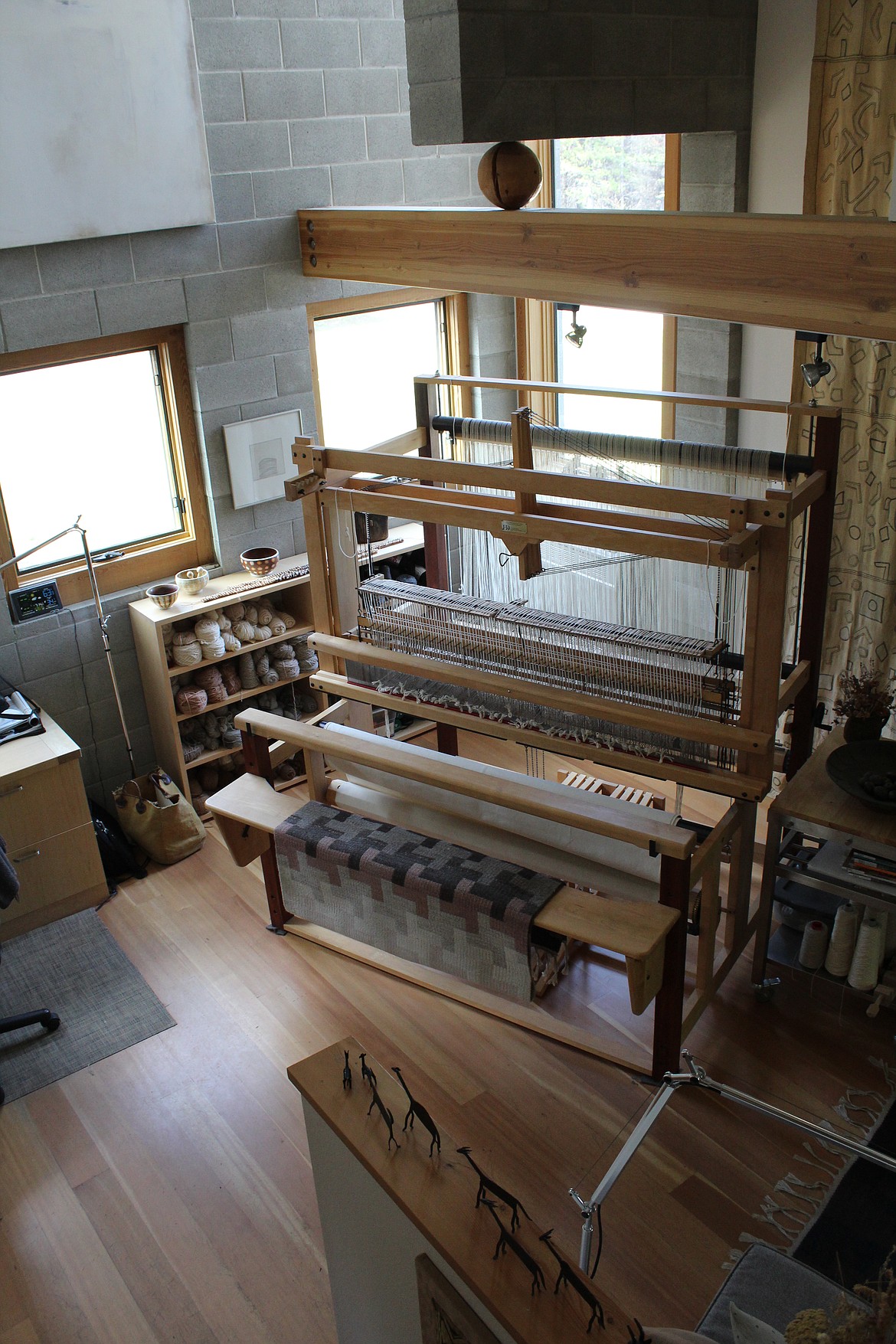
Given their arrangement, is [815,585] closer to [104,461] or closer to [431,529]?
[431,529]

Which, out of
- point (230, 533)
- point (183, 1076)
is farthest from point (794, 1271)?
point (230, 533)

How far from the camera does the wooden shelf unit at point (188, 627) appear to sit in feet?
13.9

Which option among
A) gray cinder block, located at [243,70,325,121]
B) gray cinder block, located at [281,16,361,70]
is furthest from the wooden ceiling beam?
gray cinder block, located at [281,16,361,70]

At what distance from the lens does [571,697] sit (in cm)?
318

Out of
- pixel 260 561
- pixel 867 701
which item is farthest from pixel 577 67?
pixel 260 561

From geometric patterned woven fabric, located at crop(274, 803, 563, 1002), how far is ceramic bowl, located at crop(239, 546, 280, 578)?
4.17 ft

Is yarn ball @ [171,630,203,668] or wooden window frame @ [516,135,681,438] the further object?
wooden window frame @ [516,135,681,438]

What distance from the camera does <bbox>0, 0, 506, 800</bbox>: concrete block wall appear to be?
3953 millimetres

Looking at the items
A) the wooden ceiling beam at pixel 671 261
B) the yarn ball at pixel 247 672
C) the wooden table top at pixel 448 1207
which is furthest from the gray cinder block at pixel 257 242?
the wooden table top at pixel 448 1207

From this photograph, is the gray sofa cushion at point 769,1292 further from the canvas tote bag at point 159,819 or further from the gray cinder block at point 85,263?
the gray cinder block at point 85,263

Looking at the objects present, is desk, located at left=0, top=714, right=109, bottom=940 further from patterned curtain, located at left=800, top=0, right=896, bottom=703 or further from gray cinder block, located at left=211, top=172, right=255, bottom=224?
patterned curtain, located at left=800, top=0, right=896, bottom=703

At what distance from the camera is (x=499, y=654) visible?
3350 millimetres

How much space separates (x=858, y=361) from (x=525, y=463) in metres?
1.25

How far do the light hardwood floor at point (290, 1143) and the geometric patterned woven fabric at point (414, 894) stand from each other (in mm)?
263
